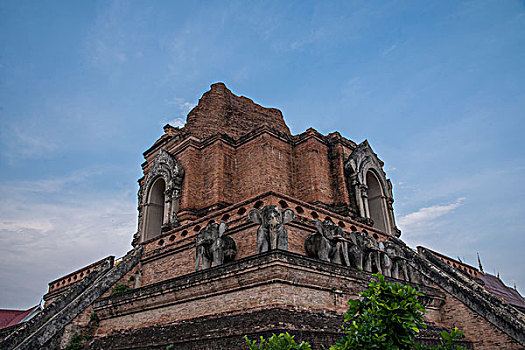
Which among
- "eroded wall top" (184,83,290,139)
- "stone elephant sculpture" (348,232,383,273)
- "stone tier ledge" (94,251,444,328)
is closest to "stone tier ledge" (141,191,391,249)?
"stone elephant sculpture" (348,232,383,273)

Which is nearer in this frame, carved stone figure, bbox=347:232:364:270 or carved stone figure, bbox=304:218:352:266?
carved stone figure, bbox=304:218:352:266

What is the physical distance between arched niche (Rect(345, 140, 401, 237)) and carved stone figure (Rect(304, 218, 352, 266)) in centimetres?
540

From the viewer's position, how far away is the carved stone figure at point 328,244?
957 cm

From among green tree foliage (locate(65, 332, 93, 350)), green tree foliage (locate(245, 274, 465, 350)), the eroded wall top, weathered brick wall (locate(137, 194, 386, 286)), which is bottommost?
green tree foliage (locate(245, 274, 465, 350))

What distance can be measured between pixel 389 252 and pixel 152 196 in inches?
406

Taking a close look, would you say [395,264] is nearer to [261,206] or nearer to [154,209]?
[261,206]

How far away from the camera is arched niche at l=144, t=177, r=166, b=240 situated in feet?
54.9

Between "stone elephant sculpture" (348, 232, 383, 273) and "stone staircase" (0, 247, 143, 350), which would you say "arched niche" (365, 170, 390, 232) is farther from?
"stone staircase" (0, 247, 143, 350)

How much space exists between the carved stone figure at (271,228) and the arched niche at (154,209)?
8415 mm

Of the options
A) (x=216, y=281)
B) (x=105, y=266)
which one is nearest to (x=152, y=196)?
(x=105, y=266)

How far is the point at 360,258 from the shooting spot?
990 centimetres

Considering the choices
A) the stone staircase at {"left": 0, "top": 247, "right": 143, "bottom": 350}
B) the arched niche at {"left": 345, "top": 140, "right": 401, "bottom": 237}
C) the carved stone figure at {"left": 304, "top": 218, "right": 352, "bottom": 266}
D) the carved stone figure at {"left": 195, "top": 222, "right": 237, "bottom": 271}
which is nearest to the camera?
the stone staircase at {"left": 0, "top": 247, "right": 143, "bottom": 350}

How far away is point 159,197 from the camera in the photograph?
1759 centimetres

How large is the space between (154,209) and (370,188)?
367 inches
